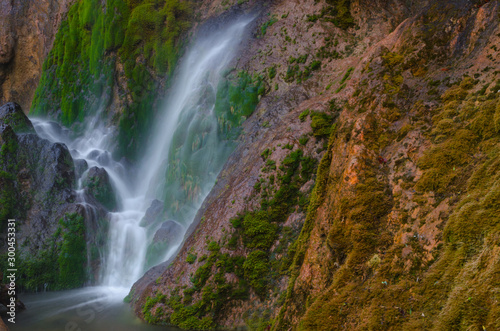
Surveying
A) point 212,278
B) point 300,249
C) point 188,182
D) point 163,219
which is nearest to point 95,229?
point 163,219

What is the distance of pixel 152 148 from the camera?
81.8ft

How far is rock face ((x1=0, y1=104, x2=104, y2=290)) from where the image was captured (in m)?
17.9

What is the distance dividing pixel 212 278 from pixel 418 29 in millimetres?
8426

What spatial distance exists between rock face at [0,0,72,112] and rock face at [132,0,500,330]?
91.9 feet

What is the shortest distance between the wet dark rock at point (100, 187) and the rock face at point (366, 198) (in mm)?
9701

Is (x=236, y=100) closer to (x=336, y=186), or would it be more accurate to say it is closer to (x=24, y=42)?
(x=336, y=186)

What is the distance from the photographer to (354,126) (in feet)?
26.9

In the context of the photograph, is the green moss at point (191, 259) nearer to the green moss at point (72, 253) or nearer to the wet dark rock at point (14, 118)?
the green moss at point (72, 253)

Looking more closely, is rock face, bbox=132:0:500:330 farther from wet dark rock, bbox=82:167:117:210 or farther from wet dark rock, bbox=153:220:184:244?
wet dark rock, bbox=82:167:117:210

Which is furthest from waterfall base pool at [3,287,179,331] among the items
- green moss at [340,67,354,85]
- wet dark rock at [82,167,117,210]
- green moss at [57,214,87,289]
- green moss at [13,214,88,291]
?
green moss at [340,67,354,85]

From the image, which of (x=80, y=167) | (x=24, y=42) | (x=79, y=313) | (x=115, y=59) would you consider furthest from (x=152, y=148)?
(x=24, y=42)

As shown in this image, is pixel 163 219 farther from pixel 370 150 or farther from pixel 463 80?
pixel 463 80

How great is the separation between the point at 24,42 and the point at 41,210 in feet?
75.4

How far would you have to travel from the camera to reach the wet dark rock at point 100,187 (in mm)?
21344
